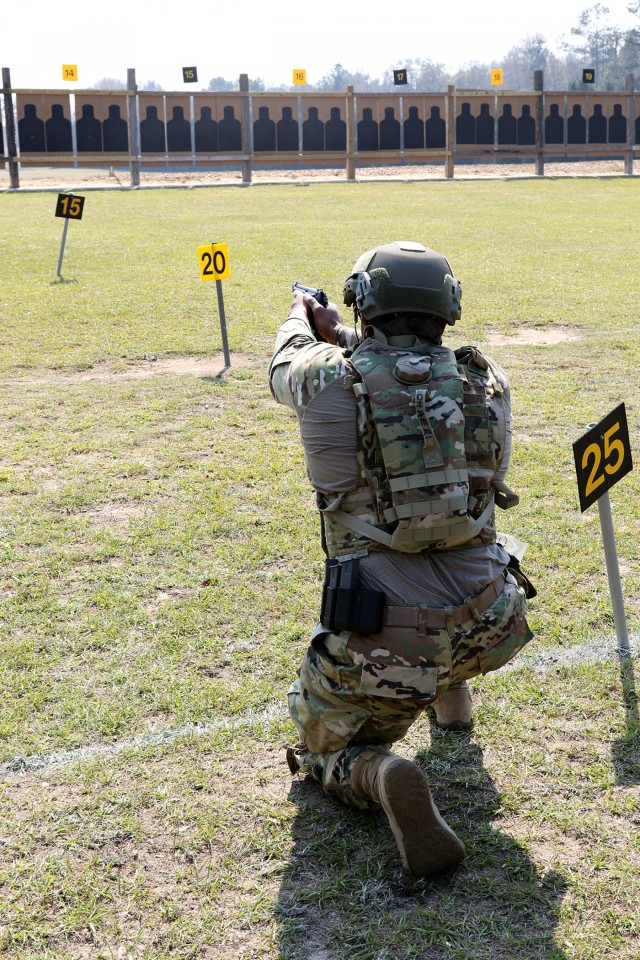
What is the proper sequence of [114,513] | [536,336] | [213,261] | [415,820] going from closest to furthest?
[415,820] → [114,513] → [213,261] → [536,336]

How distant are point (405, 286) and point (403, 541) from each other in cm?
68

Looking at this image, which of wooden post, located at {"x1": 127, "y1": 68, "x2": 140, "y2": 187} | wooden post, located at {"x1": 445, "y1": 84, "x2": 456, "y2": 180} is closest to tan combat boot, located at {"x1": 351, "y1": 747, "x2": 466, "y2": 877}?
wooden post, located at {"x1": 127, "y1": 68, "x2": 140, "y2": 187}

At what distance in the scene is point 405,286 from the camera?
2.66 m

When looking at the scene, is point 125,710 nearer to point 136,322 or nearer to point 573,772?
point 573,772

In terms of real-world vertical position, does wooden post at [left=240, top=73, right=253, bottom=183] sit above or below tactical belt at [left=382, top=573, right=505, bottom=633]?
above

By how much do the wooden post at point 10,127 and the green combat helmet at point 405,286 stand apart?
26.2 meters

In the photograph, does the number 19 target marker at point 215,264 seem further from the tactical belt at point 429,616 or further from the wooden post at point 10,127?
the wooden post at point 10,127

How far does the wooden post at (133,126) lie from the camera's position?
90.9 ft

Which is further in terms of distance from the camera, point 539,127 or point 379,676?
point 539,127

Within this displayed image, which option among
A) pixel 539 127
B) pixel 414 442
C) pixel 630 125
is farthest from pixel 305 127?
pixel 414 442

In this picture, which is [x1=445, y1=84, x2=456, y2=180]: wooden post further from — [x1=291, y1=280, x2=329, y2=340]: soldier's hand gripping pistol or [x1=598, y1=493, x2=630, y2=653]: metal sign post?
[x1=291, y1=280, x2=329, y2=340]: soldier's hand gripping pistol

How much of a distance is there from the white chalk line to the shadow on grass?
1.51 ft

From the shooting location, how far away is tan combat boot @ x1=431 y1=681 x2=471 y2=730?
3.13m

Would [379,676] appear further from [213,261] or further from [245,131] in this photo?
[245,131]
